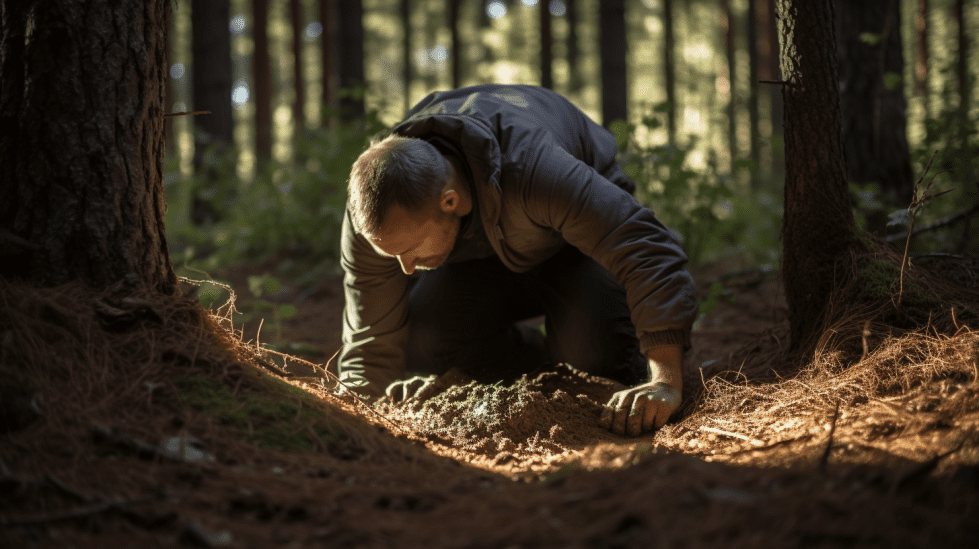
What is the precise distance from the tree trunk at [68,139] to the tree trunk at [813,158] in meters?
2.27

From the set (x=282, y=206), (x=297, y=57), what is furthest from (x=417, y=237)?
(x=297, y=57)

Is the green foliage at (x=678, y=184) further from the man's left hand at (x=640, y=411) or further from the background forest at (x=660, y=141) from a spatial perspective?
the man's left hand at (x=640, y=411)

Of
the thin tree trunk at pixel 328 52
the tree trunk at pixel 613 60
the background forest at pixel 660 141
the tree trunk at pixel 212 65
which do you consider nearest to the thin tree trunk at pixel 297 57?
the background forest at pixel 660 141

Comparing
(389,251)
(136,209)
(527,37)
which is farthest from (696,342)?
(527,37)

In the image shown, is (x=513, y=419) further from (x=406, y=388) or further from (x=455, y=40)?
(x=455, y=40)

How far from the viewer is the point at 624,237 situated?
7.72ft

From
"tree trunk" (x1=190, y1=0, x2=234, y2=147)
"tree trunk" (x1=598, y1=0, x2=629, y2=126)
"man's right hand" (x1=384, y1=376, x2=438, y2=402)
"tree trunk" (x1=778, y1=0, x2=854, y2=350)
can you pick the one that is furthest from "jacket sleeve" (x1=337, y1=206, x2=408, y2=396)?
"tree trunk" (x1=598, y1=0, x2=629, y2=126)

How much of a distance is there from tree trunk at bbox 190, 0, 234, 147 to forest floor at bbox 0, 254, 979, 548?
6425 mm

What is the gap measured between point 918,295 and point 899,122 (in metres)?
2.55

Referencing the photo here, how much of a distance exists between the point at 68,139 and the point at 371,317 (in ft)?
4.59

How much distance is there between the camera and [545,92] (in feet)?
9.81

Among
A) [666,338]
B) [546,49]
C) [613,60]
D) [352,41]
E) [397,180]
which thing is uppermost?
[546,49]

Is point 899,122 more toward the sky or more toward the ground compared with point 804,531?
more toward the sky

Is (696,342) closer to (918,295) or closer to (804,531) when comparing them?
(918,295)
